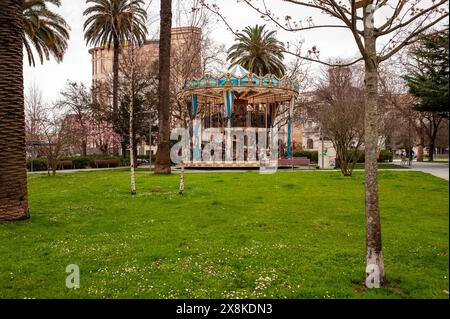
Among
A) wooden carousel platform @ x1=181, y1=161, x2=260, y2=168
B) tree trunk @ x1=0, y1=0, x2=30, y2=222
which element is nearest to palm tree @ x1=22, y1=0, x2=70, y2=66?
wooden carousel platform @ x1=181, y1=161, x2=260, y2=168

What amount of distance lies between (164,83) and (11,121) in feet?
42.1

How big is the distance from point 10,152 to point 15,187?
0.74m

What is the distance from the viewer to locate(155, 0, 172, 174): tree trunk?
788 inches

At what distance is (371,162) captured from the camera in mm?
4512

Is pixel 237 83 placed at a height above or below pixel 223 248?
above

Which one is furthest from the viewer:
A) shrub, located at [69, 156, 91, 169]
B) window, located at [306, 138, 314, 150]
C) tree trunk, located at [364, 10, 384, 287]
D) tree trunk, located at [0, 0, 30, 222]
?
window, located at [306, 138, 314, 150]

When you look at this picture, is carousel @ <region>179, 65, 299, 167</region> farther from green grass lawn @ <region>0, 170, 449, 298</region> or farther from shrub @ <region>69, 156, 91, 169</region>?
green grass lawn @ <region>0, 170, 449, 298</region>

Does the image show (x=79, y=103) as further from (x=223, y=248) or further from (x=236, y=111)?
(x=223, y=248)

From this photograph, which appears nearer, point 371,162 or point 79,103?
point 371,162

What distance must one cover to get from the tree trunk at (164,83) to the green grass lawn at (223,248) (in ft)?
33.2

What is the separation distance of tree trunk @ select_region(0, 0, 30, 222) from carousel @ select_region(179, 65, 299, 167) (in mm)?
15614

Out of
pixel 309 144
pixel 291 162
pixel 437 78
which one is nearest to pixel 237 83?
pixel 291 162

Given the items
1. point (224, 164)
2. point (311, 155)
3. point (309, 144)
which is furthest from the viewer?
point (309, 144)

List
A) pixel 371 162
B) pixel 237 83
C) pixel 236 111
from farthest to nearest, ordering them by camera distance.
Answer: pixel 236 111
pixel 237 83
pixel 371 162
